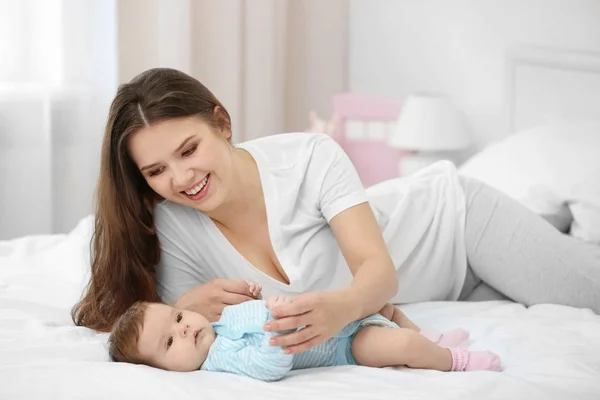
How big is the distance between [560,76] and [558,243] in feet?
4.01

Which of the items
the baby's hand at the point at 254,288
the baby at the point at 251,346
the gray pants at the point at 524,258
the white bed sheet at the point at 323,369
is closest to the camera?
the white bed sheet at the point at 323,369

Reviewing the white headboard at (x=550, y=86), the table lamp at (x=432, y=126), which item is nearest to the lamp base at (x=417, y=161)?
the table lamp at (x=432, y=126)

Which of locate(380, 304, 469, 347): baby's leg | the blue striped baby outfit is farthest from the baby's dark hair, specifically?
locate(380, 304, 469, 347): baby's leg

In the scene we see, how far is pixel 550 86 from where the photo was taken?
329cm

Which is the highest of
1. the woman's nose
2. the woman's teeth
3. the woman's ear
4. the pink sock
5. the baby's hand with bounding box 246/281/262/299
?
the woman's ear

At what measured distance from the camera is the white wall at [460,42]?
3.32m

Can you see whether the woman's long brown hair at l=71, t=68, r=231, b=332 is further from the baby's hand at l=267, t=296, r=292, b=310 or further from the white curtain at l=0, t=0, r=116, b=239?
the white curtain at l=0, t=0, r=116, b=239

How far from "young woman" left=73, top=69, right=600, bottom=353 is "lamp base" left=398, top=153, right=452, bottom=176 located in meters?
1.33

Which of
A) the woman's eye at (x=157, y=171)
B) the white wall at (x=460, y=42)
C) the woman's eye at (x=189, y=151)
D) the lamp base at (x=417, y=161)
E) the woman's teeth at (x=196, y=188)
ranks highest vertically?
the white wall at (x=460, y=42)

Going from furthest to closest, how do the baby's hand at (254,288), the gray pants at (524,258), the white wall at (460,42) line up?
the white wall at (460,42) → the gray pants at (524,258) → the baby's hand at (254,288)

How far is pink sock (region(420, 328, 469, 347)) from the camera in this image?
184 cm

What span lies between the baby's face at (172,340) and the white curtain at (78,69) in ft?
6.58

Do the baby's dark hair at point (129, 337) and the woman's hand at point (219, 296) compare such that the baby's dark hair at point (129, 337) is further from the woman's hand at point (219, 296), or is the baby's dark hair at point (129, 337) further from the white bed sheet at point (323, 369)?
the woman's hand at point (219, 296)

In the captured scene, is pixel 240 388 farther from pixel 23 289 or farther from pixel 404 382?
pixel 23 289
